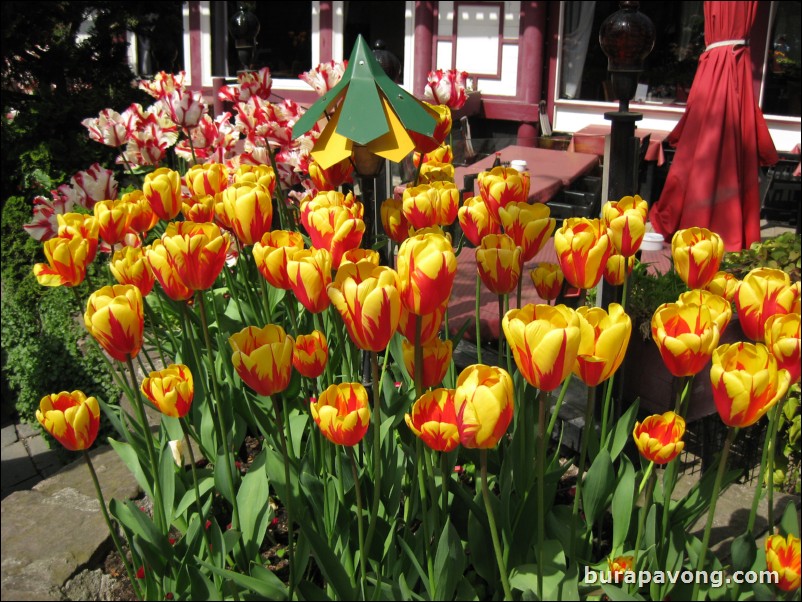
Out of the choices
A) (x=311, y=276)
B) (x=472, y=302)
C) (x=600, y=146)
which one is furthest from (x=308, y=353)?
(x=600, y=146)

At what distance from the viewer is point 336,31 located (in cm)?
1167

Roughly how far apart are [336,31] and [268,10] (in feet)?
19.4

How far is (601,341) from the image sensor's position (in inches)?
44.9

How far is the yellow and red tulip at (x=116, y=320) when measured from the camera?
4.43 feet

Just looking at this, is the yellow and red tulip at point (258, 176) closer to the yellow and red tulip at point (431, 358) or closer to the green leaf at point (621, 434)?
the yellow and red tulip at point (431, 358)

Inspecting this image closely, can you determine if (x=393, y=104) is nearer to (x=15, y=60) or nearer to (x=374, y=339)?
(x=374, y=339)

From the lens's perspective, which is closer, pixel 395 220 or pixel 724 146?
pixel 395 220

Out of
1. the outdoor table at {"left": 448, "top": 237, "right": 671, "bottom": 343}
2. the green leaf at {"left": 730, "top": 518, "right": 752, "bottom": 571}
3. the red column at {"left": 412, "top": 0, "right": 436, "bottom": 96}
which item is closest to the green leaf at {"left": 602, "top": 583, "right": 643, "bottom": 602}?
the green leaf at {"left": 730, "top": 518, "right": 752, "bottom": 571}

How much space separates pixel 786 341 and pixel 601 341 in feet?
0.94

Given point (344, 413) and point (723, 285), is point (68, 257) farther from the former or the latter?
point (723, 285)

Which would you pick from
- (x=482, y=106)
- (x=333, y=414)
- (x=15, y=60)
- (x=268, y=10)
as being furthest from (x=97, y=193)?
(x=268, y=10)

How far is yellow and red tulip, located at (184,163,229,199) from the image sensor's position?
208cm

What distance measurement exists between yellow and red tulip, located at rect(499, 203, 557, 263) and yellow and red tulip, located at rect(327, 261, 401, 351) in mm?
475

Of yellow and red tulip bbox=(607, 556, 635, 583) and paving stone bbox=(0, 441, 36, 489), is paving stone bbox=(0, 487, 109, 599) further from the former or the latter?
paving stone bbox=(0, 441, 36, 489)
